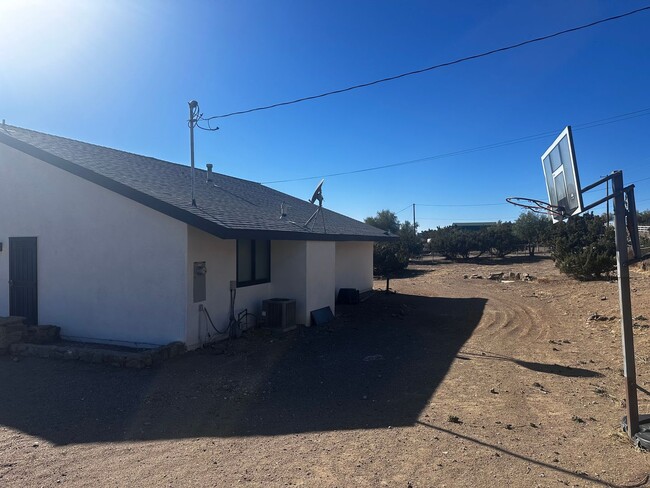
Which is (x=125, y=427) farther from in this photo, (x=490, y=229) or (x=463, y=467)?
(x=490, y=229)

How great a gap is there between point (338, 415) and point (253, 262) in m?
6.01

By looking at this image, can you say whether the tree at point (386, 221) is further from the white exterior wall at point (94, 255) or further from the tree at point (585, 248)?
the white exterior wall at point (94, 255)

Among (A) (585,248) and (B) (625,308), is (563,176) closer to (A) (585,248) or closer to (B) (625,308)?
(B) (625,308)

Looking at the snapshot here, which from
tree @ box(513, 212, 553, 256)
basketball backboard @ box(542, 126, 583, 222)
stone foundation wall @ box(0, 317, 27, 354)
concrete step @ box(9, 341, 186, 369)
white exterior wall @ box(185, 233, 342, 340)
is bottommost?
concrete step @ box(9, 341, 186, 369)

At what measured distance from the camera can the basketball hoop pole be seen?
4398mm

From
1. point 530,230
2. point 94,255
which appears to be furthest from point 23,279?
point 530,230

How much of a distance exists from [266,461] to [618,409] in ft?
13.3

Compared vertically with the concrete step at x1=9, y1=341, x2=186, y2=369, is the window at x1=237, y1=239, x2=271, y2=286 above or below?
above

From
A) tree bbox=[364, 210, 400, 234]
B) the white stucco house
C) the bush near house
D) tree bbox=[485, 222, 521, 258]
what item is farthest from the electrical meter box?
tree bbox=[364, 210, 400, 234]

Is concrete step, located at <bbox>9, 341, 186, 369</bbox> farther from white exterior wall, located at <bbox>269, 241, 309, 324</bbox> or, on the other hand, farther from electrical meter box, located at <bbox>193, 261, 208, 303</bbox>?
white exterior wall, located at <bbox>269, 241, 309, 324</bbox>

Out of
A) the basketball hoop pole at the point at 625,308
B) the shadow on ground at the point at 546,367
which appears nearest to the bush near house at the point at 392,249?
the shadow on ground at the point at 546,367

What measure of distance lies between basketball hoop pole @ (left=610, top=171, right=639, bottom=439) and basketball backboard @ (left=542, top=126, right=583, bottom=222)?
36 cm

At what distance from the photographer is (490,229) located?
40719 mm

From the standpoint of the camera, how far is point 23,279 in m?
9.93
